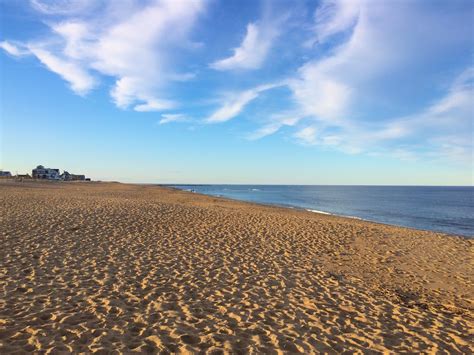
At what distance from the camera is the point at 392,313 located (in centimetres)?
707

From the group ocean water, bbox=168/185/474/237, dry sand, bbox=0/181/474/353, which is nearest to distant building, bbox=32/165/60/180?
ocean water, bbox=168/185/474/237

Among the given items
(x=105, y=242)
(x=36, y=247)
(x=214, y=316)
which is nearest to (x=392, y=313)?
(x=214, y=316)

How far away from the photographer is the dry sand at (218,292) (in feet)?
17.6

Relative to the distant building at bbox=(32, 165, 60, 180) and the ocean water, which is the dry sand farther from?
the distant building at bbox=(32, 165, 60, 180)

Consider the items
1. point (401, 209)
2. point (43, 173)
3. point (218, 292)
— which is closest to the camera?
point (218, 292)

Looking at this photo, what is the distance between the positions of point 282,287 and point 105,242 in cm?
720

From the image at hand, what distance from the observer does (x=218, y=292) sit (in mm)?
7520

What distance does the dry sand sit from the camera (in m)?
5.37

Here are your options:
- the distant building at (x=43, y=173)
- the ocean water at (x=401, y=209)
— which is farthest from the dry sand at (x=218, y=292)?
the distant building at (x=43, y=173)


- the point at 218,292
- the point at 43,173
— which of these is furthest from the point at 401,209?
the point at 43,173

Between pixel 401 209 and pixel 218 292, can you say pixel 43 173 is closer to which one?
pixel 401 209

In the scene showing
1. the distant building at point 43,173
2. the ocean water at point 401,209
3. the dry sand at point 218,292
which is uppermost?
the distant building at point 43,173

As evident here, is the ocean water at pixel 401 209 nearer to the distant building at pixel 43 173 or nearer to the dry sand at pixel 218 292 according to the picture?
the dry sand at pixel 218 292

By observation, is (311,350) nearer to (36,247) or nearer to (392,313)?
(392,313)
